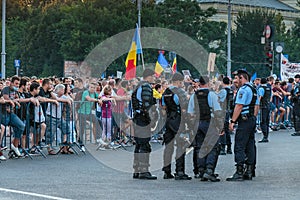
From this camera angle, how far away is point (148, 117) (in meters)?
15.5

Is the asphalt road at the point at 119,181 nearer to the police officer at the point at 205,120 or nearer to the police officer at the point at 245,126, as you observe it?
the police officer at the point at 245,126

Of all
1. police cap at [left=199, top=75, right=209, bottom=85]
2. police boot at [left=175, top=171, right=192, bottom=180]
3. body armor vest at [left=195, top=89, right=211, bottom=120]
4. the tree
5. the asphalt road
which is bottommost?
the asphalt road

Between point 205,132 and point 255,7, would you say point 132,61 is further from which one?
point 255,7

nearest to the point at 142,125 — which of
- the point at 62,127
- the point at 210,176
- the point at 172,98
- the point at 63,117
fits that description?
the point at 172,98

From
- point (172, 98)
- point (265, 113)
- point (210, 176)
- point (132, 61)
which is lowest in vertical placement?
point (210, 176)

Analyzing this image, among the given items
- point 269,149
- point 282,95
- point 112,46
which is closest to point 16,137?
point 269,149

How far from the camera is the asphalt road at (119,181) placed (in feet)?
42.3

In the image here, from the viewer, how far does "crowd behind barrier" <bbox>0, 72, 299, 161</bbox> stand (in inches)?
760

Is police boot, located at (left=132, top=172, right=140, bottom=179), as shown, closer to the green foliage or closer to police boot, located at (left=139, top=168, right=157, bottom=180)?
police boot, located at (left=139, top=168, right=157, bottom=180)

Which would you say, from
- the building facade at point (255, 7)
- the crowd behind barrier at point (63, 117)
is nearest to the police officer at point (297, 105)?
the crowd behind barrier at point (63, 117)

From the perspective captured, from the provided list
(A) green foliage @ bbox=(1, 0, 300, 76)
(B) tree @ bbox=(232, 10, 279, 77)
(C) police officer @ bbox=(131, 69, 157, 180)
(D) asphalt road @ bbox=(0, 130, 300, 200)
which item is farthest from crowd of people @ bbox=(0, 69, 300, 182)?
(B) tree @ bbox=(232, 10, 279, 77)

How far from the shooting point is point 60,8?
86.3 metres

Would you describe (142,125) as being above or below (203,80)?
below

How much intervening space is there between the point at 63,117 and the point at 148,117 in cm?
565
